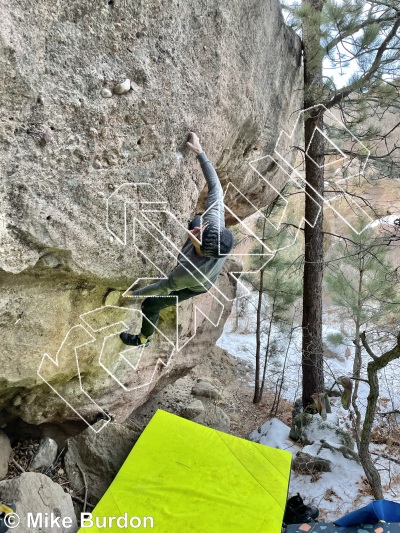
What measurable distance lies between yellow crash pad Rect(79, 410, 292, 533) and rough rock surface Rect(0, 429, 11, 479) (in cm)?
85

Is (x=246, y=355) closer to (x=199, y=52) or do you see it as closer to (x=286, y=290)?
(x=286, y=290)

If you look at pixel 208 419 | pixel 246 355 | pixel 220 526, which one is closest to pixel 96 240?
pixel 220 526

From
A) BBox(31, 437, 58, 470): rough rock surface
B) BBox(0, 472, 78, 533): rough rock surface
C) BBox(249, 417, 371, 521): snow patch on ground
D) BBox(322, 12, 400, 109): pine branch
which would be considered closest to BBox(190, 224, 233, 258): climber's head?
BBox(0, 472, 78, 533): rough rock surface

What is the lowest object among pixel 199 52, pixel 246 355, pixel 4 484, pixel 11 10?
pixel 4 484

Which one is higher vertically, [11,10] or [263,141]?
[263,141]

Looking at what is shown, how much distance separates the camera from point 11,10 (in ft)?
6.28

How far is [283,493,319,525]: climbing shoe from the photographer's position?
3207mm

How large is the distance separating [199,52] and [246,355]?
687 cm

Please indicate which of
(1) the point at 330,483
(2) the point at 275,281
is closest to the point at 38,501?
(1) the point at 330,483

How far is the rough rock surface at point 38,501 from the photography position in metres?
2.44

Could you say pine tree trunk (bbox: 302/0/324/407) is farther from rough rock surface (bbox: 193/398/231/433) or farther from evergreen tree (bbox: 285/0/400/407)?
rough rock surface (bbox: 193/398/231/433)

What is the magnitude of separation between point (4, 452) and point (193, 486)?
1490 mm

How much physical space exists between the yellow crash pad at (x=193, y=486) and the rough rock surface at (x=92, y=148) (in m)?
0.76

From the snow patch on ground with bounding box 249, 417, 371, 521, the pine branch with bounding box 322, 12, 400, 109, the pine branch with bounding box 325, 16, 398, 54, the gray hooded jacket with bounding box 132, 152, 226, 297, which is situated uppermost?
the pine branch with bounding box 325, 16, 398, 54
